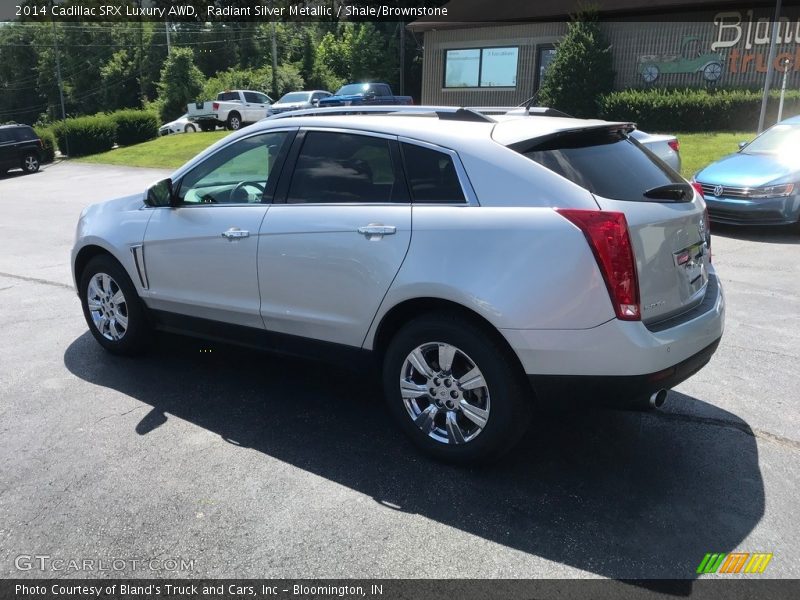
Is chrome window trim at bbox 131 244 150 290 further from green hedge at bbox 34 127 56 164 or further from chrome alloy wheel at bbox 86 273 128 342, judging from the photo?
green hedge at bbox 34 127 56 164

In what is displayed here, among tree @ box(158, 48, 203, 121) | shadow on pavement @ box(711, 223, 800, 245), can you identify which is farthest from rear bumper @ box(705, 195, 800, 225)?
tree @ box(158, 48, 203, 121)

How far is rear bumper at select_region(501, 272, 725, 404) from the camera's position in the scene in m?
3.14

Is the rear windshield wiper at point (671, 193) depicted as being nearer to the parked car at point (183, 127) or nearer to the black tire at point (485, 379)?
the black tire at point (485, 379)

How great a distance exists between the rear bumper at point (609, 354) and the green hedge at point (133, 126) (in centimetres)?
3277

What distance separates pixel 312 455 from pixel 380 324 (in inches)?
31.9

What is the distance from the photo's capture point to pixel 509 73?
28000mm

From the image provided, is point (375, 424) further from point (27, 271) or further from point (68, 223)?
point (68, 223)

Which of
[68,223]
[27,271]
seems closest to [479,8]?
[68,223]

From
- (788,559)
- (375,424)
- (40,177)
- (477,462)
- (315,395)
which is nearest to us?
(788,559)

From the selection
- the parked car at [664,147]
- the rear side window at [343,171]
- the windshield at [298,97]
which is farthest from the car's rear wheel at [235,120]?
the rear side window at [343,171]

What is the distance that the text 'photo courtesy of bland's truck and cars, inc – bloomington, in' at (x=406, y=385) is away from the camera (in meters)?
2.95

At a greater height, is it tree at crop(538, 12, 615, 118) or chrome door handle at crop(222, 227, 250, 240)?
tree at crop(538, 12, 615, 118)

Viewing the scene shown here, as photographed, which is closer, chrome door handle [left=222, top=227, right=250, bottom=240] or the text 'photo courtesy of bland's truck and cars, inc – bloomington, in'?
the text 'photo courtesy of bland's truck and cars, inc – bloomington, in'

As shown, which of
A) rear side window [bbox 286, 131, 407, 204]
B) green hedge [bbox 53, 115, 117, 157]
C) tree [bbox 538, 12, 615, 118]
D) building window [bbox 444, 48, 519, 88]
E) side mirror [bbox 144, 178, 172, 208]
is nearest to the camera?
rear side window [bbox 286, 131, 407, 204]
